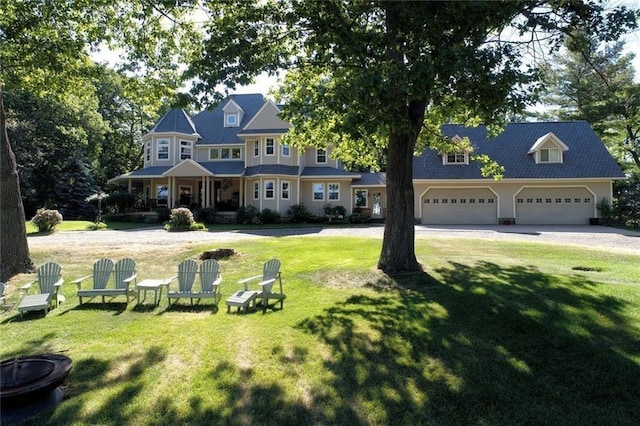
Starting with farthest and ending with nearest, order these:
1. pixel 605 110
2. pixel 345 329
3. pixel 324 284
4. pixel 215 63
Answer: pixel 605 110, pixel 324 284, pixel 215 63, pixel 345 329

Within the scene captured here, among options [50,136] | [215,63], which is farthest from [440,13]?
[50,136]

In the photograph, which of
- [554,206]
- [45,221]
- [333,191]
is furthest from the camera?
[333,191]

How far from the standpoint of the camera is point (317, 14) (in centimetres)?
866

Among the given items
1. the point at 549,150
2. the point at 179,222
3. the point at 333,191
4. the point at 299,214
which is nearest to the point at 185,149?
the point at 179,222

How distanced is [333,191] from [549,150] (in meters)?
14.8

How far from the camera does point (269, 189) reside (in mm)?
27859

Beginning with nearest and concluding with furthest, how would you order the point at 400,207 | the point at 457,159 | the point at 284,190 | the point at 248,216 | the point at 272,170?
the point at 400,207 < the point at 248,216 < the point at 457,159 < the point at 272,170 < the point at 284,190

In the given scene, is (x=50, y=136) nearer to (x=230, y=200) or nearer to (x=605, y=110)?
(x=230, y=200)

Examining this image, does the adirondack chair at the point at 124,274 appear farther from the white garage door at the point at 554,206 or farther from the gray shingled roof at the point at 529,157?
the white garage door at the point at 554,206

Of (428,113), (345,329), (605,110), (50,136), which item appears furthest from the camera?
(50,136)

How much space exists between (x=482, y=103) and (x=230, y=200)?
2622 centimetres

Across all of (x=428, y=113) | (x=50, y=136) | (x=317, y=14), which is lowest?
(x=428, y=113)

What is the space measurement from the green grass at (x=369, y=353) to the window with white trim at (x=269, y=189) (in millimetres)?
18679

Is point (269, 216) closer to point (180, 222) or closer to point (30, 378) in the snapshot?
point (180, 222)
